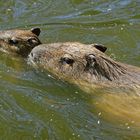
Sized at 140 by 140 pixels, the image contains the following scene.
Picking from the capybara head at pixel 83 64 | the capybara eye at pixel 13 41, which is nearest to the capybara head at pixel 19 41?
the capybara eye at pixel 13 41

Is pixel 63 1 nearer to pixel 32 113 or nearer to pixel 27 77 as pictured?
pixel 27 77

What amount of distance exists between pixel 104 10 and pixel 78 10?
62 centimetres

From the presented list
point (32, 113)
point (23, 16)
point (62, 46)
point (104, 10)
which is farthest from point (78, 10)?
point (32, 113)

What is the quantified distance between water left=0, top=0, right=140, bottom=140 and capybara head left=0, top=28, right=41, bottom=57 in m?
0.20

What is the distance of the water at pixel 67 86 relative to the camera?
659cm

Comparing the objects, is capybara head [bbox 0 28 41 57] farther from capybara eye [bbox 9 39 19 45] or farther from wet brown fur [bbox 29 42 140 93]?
wet brown fur [bbox 29 42 140 93]

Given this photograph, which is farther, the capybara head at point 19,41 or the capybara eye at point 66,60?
the capybara head at point 19,41

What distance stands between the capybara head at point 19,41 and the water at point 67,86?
203 millimetres

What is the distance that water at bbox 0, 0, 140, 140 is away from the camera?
6.59m

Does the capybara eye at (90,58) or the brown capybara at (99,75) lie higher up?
the capybara eye at (90,58)

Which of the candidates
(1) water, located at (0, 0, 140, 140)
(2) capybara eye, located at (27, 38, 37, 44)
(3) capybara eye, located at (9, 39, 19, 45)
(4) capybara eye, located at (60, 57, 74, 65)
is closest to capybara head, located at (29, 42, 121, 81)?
(4) capybara eye, located at (60, 57, 74, 65)

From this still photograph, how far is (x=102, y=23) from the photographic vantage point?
1062 centimetres

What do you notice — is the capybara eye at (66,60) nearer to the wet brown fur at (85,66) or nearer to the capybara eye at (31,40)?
the wet brown fur at (85,66)

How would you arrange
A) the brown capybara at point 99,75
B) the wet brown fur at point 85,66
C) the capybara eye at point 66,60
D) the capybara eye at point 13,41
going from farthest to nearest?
1. the capybara eye at point 13,41
2. the capybara eye at point 66,60
3. the wet brown fur at point 85,66
4. the brown capybara at point 99,75
